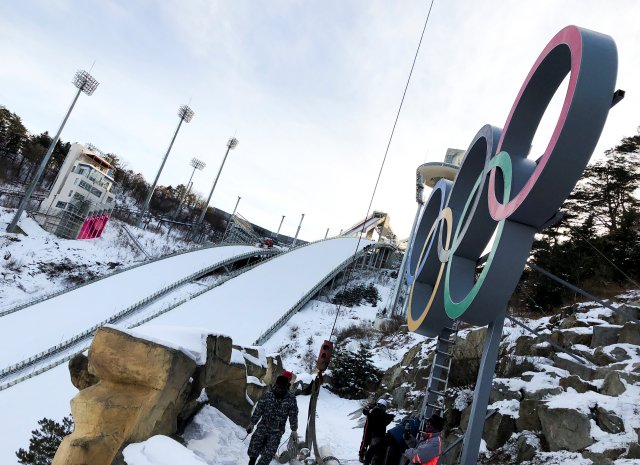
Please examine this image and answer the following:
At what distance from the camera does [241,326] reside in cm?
1997

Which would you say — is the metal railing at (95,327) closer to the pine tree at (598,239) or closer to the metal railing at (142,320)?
the metal railing at (142,320)

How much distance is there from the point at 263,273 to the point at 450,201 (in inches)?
900

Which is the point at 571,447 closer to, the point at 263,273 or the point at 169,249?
the point at 263,273

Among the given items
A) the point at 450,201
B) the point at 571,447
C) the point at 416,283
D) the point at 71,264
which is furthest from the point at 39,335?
the point at 571,447

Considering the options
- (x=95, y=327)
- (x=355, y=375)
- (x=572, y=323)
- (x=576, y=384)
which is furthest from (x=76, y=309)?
(x=576, y=384)

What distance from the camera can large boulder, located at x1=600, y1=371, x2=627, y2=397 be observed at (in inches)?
235

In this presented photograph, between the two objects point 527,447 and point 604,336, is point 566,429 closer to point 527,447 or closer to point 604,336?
point 527,447

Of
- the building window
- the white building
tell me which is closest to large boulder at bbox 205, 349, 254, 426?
the white building

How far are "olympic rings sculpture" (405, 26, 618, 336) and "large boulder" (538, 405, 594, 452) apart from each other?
1902mm

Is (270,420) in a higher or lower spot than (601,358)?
lower

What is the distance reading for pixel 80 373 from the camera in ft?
17.7

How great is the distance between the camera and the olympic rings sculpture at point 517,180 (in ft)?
12.4

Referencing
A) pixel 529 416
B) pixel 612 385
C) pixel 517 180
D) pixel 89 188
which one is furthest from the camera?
pixel 89 188

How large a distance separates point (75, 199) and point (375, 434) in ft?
112
